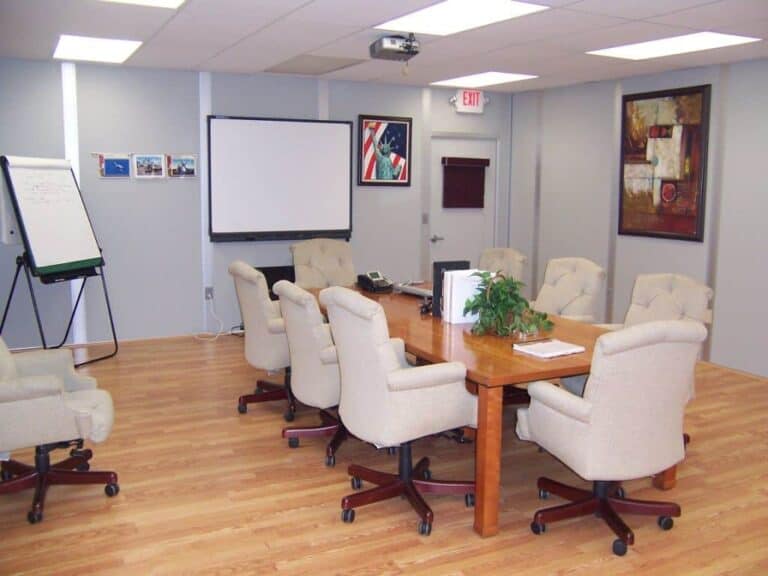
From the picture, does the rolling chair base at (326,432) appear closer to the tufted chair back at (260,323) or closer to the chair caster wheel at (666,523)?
the tufted chair back at (260,323)

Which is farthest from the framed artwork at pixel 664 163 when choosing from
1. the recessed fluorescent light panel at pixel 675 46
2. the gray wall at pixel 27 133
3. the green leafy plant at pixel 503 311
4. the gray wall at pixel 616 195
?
the gray wall at pixel 27 133

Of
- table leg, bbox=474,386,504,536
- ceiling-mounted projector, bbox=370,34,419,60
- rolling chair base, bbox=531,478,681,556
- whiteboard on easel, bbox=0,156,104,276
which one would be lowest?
rolling chair base, bbox=531,478,681,556

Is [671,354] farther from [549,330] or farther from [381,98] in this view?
[381,98]

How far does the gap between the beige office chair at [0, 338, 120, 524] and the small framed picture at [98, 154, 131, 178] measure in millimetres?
3319

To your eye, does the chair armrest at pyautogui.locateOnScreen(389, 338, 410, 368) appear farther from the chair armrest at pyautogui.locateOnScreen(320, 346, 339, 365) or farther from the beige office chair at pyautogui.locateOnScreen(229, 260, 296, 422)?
the beige office chair at pyautogui.locateOnScreen(229, 260, 296, 422)

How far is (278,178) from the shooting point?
743cm

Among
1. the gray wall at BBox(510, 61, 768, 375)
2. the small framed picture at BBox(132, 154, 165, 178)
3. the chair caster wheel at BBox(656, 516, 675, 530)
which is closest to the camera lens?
the chair caster wheel at BBox(656, 516, 675, 530)

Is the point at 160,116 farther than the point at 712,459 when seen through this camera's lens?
Answer: Yes

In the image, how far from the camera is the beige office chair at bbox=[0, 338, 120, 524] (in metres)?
3.27

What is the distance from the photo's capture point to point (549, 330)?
4.08m

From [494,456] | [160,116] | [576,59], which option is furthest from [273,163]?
[494,456]

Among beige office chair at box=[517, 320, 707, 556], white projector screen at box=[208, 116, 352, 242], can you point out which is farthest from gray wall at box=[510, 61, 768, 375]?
beige office chair at box=[517, 320, 707, 556]

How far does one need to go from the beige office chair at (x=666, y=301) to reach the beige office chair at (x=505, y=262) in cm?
142

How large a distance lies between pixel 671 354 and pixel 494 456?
34.1 inches
